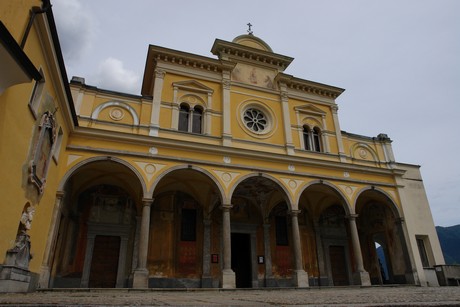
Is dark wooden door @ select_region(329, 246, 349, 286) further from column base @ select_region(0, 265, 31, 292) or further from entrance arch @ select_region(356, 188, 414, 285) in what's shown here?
column base @ select_region(0, 265, 31, 292)

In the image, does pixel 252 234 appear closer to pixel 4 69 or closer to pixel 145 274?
pixel 145 274

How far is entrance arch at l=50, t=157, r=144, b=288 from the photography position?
11547 millimetres

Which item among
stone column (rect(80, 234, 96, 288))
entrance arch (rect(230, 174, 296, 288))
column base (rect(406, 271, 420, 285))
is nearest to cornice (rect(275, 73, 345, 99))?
entrance arch (rect(230, 174, 296, 288))

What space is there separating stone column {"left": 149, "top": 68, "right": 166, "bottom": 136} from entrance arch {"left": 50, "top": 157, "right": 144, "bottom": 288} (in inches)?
76.2

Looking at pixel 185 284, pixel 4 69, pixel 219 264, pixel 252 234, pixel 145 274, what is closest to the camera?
pixel 4 69

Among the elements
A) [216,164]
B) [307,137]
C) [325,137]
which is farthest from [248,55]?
[216,164]

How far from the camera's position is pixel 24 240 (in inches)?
271

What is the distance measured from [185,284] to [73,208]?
543 centimetres

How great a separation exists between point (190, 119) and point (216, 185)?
338 centimetres

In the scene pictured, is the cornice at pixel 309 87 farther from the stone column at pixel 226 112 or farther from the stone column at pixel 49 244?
the stone column at pixel 49 244

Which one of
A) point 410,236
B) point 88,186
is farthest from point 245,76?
point 410,236

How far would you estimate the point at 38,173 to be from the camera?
24.3ft

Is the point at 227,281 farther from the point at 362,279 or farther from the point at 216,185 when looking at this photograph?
the point at 362,279

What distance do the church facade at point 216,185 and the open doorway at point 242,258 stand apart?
0.20ft
